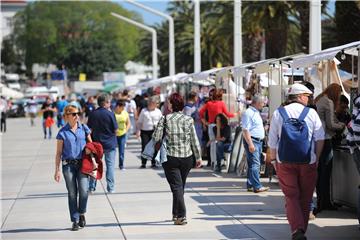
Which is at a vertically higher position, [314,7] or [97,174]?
[314,7]

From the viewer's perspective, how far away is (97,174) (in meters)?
11.2

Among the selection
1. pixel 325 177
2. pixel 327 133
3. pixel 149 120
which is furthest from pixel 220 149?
pixel 327 133

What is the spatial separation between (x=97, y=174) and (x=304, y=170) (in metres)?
3.06

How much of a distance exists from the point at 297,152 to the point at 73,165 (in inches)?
126

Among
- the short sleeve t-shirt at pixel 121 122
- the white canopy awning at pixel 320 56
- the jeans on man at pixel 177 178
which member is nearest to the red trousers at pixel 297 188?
the jeans on man at pixel 177 178

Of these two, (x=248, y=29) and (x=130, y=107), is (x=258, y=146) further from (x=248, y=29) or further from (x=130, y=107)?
(x=248, y=29)

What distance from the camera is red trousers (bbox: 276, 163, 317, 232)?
9.46 meters

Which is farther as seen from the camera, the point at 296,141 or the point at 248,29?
the point at 248,29

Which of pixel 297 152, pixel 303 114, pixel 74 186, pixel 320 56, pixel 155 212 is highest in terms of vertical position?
pixel 320 56

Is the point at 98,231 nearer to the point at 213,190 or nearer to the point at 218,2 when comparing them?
the point at 213,190

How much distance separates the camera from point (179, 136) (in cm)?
1121

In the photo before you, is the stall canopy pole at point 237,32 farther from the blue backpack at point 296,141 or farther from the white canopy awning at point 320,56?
the blue backpack at point 296,141

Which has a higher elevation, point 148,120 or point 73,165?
point 148,120

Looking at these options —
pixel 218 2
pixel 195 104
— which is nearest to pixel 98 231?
pixel 195 104
